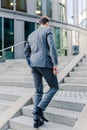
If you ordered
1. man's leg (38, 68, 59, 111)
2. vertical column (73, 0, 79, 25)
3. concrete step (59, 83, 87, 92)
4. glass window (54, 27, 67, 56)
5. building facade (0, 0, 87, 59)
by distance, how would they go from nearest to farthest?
man's leg (38, 68, 59, 111) < concrete step (59, 83, 87, 92) < building facade (0, 0, 87, 59) < glass window (54, 27, 67, 56) < vertical column (73, 0, 79, 25)

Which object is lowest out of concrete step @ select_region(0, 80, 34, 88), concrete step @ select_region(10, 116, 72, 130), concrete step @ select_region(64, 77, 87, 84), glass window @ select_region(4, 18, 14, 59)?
concrete step @ select_region(10, 116, 72, 130)

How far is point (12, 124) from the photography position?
5594mm

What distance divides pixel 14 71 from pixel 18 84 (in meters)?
2.05

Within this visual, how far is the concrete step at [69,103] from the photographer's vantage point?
217 inches

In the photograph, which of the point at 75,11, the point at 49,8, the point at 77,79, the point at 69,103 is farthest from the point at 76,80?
the point at 75,11

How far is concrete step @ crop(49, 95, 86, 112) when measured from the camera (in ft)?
18.1

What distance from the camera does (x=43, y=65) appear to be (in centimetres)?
504

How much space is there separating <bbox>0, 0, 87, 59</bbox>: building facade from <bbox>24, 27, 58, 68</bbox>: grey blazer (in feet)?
25.9

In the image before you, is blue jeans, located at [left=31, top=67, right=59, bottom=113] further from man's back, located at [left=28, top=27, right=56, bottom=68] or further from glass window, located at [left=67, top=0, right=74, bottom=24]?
glass window, located at [left=67, top=0, right=74, bottom=24]

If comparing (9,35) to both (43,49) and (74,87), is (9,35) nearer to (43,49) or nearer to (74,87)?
(74,87)

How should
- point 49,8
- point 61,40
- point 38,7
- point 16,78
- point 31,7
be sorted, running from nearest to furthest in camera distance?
point 16,78
point 31,7
point 38,7
point 49,8
point 61,40

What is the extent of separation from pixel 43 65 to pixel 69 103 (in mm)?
1114

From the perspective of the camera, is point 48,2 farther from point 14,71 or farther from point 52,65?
point 52,65

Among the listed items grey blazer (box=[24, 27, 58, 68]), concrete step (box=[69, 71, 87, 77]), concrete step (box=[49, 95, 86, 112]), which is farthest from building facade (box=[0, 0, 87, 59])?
grey blazer (box=[24, 27, 58, 68])
